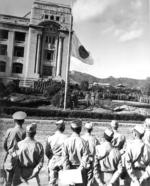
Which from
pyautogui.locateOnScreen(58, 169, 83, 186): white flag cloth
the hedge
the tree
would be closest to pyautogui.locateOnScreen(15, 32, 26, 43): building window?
the hedge

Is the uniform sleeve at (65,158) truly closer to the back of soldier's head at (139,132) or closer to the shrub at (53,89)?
the back of soldier's head at (139,132)

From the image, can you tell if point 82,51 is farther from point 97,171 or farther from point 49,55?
point 97,171

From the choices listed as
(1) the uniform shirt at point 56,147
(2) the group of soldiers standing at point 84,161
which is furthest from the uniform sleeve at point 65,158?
(1) the uniform shirt at point 56,147

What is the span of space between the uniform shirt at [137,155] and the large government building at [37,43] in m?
4.47

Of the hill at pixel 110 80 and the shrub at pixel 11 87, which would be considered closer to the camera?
the shrub at pixel 11 87

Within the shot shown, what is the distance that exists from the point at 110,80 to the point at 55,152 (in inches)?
200

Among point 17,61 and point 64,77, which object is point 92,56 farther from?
point 17,61

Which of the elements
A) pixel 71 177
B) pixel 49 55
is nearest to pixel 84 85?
pixel 49 55

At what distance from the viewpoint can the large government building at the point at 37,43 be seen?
7.91 m

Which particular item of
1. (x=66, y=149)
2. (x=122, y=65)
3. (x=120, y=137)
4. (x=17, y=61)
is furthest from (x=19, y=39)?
(x=66, y=149)

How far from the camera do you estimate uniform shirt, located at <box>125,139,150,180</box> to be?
3.47 meters

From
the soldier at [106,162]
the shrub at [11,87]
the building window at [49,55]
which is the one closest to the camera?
the soldier at [106,162]

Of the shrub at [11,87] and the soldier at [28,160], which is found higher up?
the shrub at [11,87]

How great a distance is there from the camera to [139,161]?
3535mm
